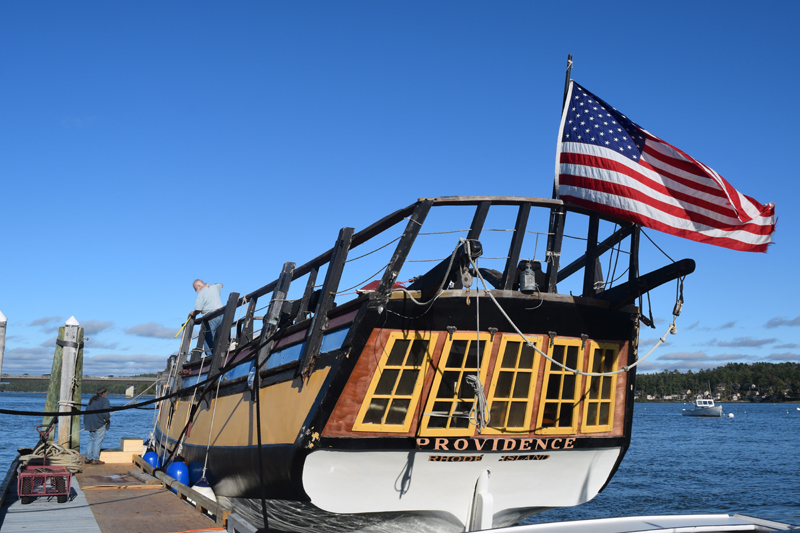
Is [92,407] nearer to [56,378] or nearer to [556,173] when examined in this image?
[56,378]

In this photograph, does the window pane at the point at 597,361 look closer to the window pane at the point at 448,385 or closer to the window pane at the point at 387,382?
the window pane at the point at 448,385

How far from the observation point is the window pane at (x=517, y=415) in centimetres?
823

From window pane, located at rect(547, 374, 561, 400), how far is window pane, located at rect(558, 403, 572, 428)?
231 mm

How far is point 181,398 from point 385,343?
7.13m

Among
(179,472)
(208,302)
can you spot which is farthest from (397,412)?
(208,302)

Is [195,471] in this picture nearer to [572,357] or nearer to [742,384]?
[572,357]

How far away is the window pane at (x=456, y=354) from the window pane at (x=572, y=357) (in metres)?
1.46

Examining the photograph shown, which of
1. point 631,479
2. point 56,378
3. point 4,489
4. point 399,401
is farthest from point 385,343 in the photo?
point 631,479

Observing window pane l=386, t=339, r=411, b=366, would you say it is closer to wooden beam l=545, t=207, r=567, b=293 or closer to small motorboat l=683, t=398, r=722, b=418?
wooden beam l=545, t=207, r=567, b=293

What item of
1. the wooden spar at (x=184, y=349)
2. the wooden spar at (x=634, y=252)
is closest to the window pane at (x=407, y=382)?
the wooden spar at (x=634, y=252)

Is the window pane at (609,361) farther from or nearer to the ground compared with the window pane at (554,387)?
farther from the ground

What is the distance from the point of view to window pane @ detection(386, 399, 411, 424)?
7699 millimetres

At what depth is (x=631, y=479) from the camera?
26562mm

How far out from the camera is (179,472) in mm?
11672
